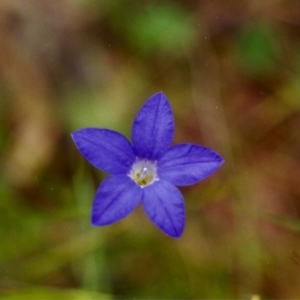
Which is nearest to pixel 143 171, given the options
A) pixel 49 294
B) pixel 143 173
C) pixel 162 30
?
pixel 143 173

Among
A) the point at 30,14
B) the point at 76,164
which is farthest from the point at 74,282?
the point at 30,14

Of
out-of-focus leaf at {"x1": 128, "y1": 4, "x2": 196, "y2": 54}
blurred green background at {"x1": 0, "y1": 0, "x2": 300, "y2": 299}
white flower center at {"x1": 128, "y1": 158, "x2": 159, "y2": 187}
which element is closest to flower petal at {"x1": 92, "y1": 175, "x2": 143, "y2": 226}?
white flower center at {"x1": 128, "y1": 158, "x2": 159, "y2": 187}

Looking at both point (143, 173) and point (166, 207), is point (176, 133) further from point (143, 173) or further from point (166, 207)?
point (166, 207)

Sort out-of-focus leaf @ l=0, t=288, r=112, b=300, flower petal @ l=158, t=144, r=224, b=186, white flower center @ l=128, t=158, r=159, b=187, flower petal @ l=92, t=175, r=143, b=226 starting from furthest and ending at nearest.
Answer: out-of-focus leaf @ l=0, t=288, r=112, b=300
white flower center @ l=128, t=158, r=159, b=187
flower petal @ l=158, t=144, r=224, b=186
flower petal @ l=92, t=175, r=143, b=226

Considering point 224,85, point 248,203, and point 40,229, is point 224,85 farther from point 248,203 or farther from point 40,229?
point 40,229

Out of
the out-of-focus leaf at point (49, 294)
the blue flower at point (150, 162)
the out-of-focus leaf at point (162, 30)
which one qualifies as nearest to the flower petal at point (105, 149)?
the blue flower at point (150, 162)

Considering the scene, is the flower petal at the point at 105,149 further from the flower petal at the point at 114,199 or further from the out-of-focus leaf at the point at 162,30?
the out-of-focus leaf at the point at 162,30

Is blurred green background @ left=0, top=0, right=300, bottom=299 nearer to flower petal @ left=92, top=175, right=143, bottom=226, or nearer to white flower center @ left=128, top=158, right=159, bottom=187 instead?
white flower center @ left=128, top=158, right=159, bottom=187
